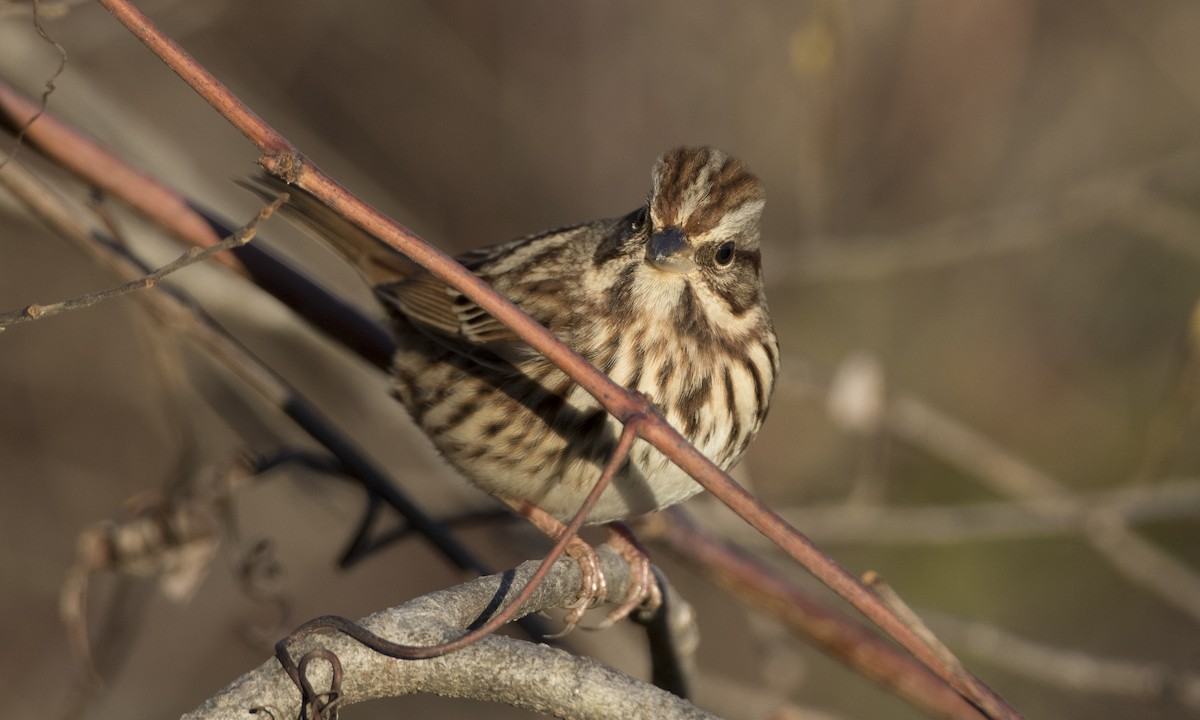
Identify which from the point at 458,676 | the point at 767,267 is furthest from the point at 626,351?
the point at 767,267

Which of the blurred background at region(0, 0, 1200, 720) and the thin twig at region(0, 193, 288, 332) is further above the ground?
the blurred background at region(0, 0, 1200, 720)

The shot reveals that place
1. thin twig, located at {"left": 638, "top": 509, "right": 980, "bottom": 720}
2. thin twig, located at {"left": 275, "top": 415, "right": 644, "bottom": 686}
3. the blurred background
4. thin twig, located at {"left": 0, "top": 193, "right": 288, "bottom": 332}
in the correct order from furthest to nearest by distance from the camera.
Result: 1. the blurred background
2. thin twig, located at {"left": 638, "top": 509, "right": 980, "bottom": 720}
3. thin twig, located at {"left": 0, "top": 193, "right": 288, "bottom": 332}
4. thin twig, located at {"left": 275, "top": 415, "right": 644, "bottom": 686}

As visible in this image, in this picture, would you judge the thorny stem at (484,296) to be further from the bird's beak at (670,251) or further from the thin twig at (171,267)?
the bird's beak at (670,251)

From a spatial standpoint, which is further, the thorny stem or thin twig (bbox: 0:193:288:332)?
thin twig (bbox: 0:193:288:332)

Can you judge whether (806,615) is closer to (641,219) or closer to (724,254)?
(724,254)

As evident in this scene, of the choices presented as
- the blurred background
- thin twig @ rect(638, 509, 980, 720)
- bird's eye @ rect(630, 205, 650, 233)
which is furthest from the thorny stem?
the blurred background

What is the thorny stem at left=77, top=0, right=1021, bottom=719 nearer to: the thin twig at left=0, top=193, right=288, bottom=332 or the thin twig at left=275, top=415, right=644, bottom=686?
the thin twig at left=0, top=193, right=288, bottom=332
